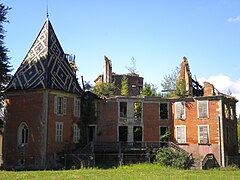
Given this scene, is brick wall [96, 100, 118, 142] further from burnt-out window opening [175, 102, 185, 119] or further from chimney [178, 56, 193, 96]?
chimney [178, 56, 193, 96]

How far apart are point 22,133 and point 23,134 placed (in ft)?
0.44

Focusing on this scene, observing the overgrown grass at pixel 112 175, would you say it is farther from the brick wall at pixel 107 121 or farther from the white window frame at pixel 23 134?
the brick wall at pixel 107 121

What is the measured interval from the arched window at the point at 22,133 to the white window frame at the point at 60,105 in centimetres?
288

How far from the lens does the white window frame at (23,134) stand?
30.4 m

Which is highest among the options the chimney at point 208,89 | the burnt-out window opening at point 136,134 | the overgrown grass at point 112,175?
the chimney at point 208,89

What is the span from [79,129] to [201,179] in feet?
56.2

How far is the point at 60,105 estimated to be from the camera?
103 feet

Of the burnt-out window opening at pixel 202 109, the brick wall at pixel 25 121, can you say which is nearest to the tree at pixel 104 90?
the brick wall at pixel 25 121

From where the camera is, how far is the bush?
2967 centimetres

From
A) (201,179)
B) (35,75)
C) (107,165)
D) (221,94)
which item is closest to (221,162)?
(221,94)

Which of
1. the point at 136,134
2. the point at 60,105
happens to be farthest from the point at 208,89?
the point at 60,105

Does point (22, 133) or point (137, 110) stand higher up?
point (137, 110)

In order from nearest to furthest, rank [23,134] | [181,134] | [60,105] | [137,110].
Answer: [23,134] < [60,105] < [181,134] < [137,110]

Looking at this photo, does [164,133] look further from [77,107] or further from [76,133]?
[77,107]
